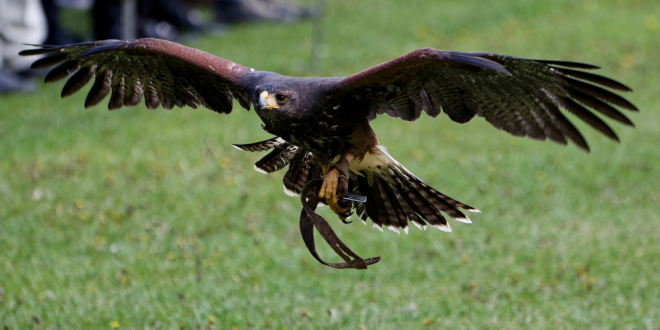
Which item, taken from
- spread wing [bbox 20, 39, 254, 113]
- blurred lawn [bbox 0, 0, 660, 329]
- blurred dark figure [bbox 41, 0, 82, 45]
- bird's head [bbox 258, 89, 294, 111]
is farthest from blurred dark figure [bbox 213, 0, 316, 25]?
bird's head [bbox 258, 89, 294, 111]

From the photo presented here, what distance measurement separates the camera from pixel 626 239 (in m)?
7.51

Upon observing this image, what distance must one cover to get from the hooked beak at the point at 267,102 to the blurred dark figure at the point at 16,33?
757 centimetres

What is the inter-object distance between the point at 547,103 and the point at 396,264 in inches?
95.7

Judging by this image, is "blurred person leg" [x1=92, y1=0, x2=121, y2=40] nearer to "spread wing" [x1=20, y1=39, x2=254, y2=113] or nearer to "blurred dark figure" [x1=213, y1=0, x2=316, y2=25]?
"blurred dark figure" [x1=213, y1=0, x2=316, y2=25]

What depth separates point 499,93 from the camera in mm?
4977

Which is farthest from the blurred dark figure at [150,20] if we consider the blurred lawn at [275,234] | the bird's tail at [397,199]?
the bird's tail at [397,199]

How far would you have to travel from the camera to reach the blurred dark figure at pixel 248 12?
1659cm

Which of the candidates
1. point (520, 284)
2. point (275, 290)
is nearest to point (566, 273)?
point (520, 284)

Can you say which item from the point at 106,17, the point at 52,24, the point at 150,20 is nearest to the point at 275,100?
the point at 106,17

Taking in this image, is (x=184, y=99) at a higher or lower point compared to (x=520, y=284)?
higher

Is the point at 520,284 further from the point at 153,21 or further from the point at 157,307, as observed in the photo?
the point at 153,21

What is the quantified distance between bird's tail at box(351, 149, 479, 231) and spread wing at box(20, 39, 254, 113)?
0.82 meters

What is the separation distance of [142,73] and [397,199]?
1725mm

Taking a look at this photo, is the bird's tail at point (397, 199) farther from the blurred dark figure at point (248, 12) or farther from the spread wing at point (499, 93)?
the blurred dark figure at point (248, 12)
